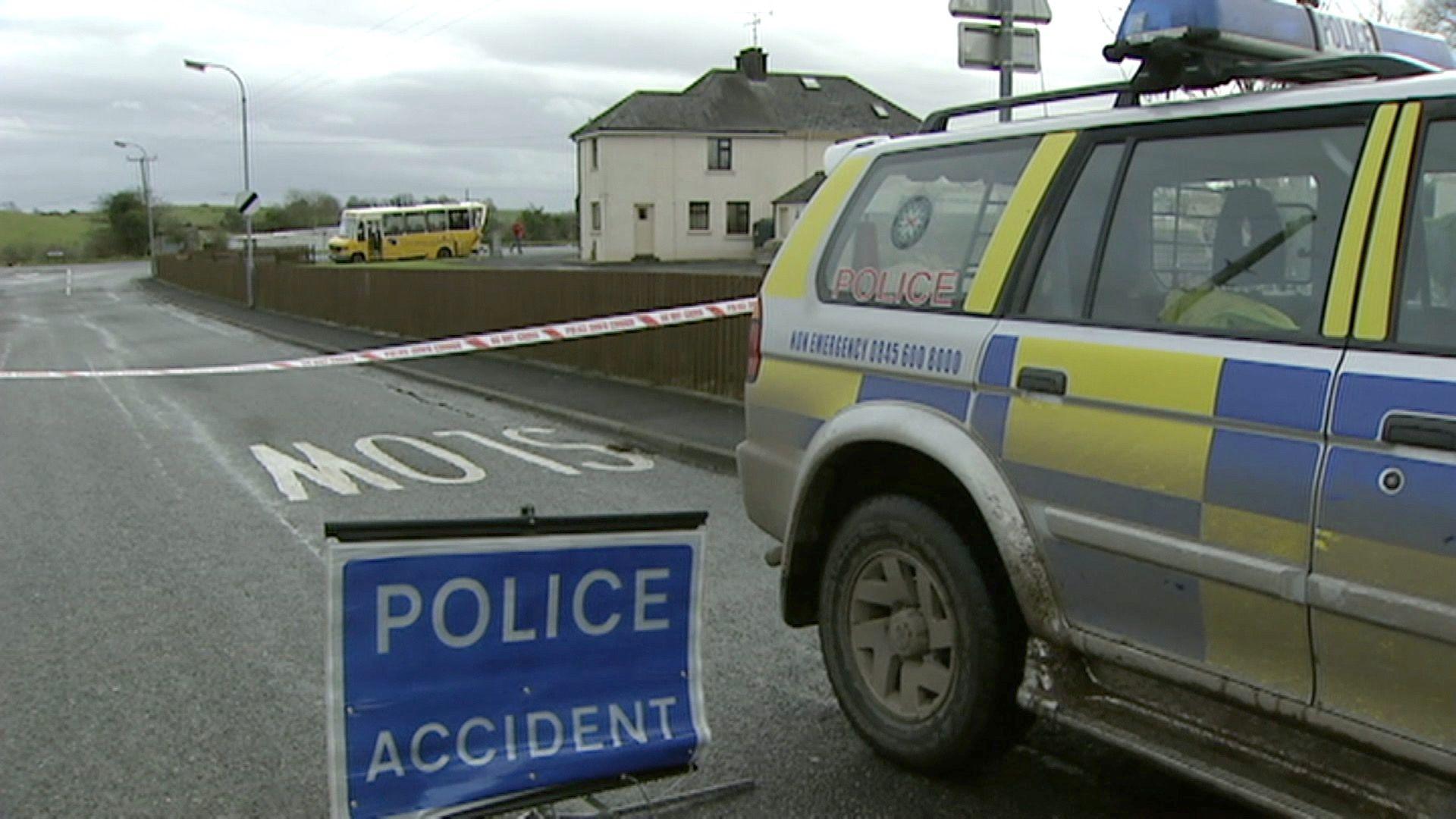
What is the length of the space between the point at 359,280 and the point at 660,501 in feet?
63.4

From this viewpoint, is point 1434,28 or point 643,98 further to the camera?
point 643,98

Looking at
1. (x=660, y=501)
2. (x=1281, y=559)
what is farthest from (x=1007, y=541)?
(x=660, y=501)

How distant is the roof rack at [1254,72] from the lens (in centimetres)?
323

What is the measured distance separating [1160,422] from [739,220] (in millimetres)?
54202

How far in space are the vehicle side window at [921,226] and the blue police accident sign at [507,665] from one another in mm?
1092

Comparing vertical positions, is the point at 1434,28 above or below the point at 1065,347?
above

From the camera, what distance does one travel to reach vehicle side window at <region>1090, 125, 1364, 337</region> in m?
2.97

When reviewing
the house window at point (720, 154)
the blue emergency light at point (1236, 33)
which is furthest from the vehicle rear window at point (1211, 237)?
the house window at point (720, 154)

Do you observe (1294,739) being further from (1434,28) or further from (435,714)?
(1434,28)

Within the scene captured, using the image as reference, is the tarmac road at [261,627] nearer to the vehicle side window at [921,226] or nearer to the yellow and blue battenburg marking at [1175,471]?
the yellow and blue battenburg marking at [1175,471]

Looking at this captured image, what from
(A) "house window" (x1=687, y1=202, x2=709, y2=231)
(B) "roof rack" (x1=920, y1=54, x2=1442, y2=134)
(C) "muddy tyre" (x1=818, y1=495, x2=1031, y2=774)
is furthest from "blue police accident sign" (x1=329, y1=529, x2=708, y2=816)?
(A) "house window" (x1=687, y1=202, x2=709, y2=231)

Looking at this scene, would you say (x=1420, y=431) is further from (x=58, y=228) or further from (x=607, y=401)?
(x=58, y=228)

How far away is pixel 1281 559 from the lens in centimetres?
281

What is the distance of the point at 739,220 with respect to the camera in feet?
186
